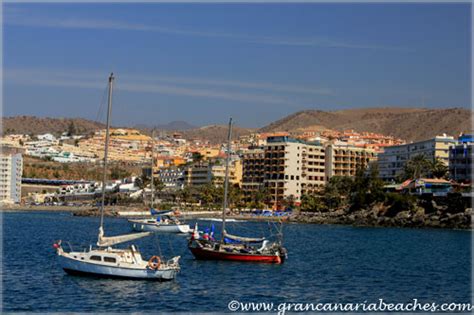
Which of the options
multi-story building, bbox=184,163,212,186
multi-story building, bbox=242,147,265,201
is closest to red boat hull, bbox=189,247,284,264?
multi-story building, bbox=242,147,265,201

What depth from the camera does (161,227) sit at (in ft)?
258

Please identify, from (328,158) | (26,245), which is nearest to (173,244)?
(26,245)

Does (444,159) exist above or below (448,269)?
above

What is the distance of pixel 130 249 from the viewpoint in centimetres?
3531

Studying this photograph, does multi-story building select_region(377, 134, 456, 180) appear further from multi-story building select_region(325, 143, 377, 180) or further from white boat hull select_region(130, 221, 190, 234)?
white boat hull select_region(130, 221, 190, 234)

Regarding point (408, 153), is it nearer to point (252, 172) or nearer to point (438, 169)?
point (438, 169)

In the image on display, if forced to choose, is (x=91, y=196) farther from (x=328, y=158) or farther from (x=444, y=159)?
(x=444, y=159)

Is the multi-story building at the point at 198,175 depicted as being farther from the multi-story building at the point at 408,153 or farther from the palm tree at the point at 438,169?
the palm tree at the point at 438,169

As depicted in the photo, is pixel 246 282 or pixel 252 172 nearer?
pixel 246 282

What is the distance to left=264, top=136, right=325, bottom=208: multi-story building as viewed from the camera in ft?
451

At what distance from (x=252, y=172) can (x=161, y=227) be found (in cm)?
6726

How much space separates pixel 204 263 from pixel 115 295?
12.7 m

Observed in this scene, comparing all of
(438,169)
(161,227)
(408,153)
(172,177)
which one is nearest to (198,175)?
(172,177)

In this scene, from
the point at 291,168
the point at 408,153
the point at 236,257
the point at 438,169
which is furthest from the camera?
the point at 291,168
